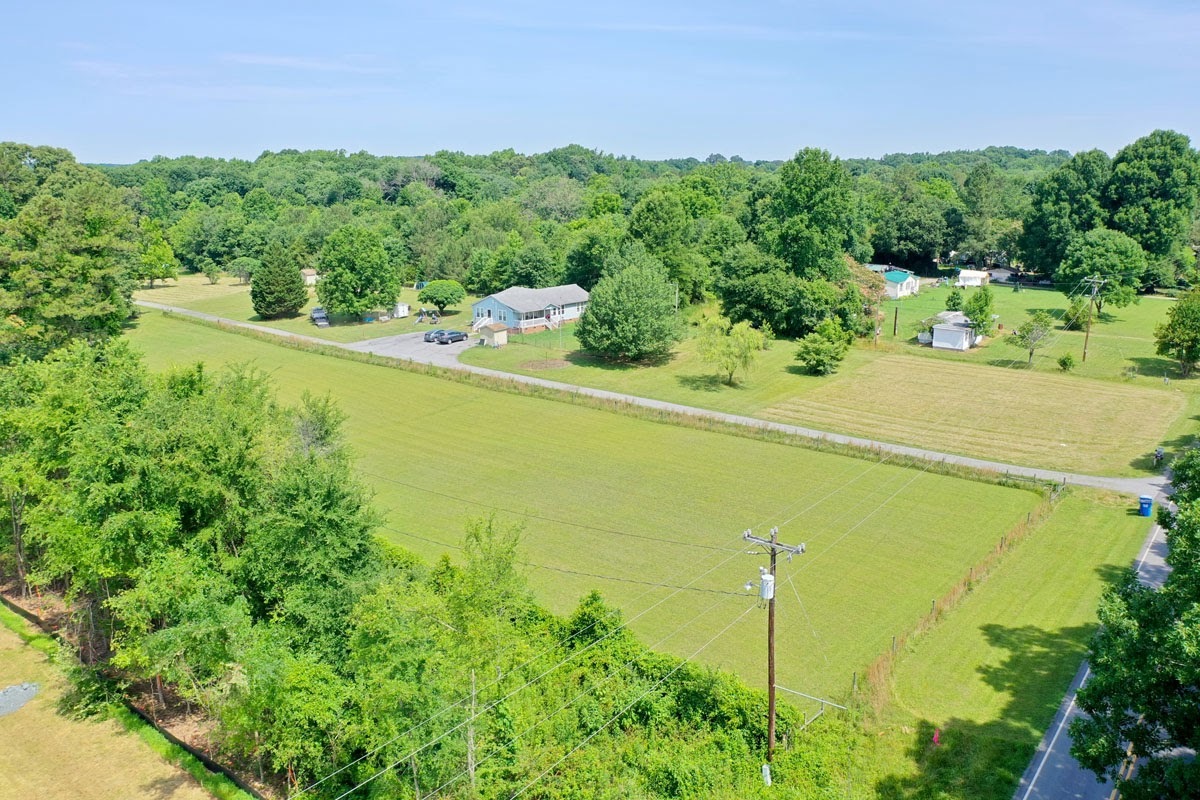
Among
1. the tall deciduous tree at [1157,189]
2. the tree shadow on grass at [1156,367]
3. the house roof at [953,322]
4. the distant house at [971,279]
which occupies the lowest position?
the tree shadow on grass at [1156,367]

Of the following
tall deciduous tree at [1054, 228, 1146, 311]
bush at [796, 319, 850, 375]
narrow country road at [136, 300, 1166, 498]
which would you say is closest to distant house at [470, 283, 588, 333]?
narrow country road at [136, 300, 1166, 498]

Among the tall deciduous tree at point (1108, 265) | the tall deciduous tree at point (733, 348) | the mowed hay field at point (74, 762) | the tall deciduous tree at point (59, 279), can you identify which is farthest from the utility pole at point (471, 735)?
the tall deciduous tree at point (1108, 265)

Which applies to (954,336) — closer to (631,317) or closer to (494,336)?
(631,317)

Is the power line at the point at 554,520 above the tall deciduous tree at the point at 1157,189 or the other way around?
the other way around

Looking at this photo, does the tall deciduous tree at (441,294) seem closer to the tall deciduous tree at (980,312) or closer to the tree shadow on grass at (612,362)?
the tree shadow on grass at (612,362)

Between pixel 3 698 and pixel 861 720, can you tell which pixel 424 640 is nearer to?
pixel 861 720

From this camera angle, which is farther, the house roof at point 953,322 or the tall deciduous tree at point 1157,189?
the tall deciduous tree at point 1157,189
